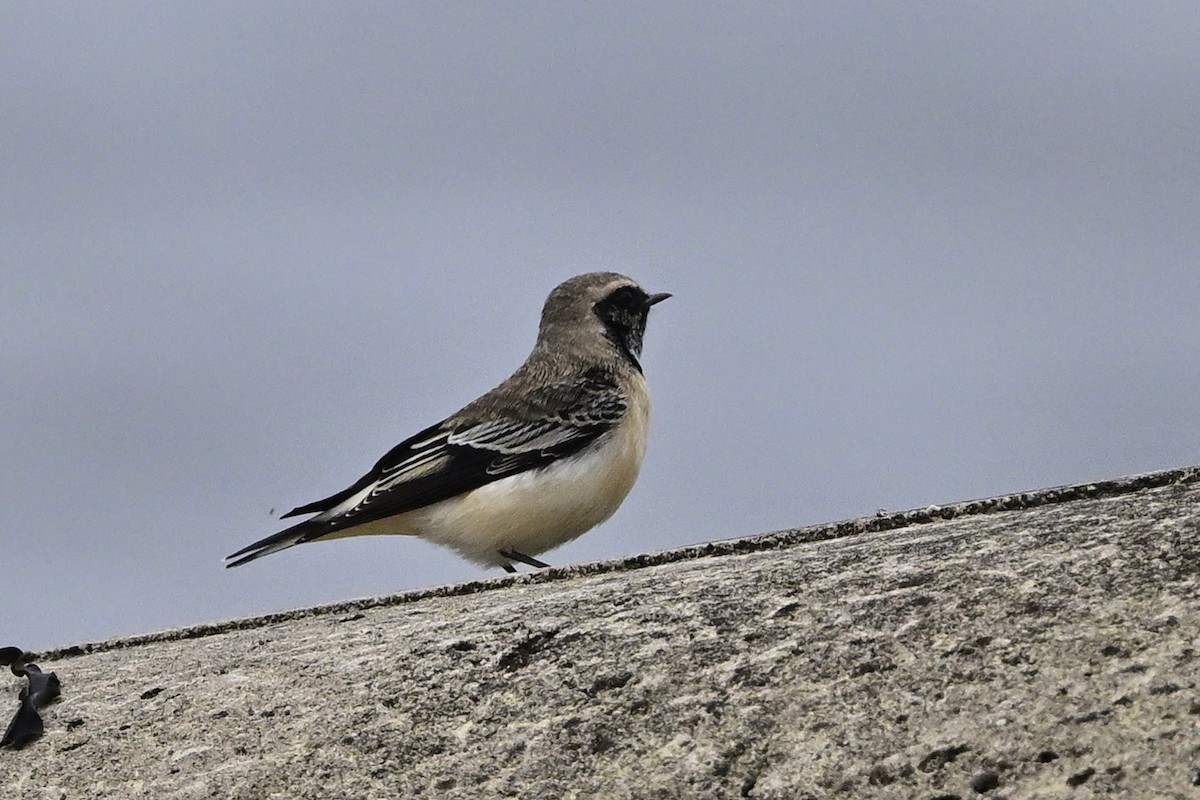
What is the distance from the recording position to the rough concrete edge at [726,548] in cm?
465

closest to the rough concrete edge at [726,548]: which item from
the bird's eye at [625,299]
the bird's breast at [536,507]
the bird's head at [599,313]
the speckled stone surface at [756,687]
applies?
the speckled stone surface at [756,687]

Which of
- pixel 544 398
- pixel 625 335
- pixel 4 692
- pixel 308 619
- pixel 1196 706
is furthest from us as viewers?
pixel 625 335

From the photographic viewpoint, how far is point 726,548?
201 inches

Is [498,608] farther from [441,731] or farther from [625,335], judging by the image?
[625,335]

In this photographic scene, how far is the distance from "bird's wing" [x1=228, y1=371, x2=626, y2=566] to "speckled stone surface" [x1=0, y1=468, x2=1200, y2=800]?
3646 millimetres

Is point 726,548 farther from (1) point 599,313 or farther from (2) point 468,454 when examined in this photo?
(1) point 599,313

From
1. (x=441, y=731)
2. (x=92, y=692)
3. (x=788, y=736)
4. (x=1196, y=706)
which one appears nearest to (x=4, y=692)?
(x=92, y=692)

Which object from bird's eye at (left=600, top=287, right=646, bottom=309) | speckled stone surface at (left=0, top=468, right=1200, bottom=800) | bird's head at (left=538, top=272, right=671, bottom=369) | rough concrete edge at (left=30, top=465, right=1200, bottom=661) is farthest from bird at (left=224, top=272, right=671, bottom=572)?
speckled stone surface at (left=0, top=468, right=1200, bottom=800)

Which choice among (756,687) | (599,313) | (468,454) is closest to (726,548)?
(756,687)

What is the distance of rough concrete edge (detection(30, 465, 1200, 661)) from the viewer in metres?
4.65

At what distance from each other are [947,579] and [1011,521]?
553 mm

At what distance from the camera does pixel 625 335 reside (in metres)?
10.3

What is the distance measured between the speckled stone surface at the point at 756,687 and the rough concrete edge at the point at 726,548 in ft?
0.07

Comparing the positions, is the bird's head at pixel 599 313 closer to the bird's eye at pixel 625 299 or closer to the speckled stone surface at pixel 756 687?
the bird's eye at pixel 625 299
